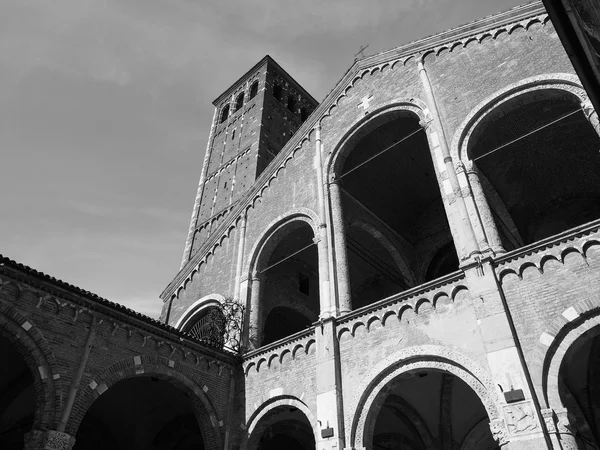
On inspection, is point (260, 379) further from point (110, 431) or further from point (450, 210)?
point (450, 210)

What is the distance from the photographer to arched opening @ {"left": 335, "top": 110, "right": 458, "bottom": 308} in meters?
14.9

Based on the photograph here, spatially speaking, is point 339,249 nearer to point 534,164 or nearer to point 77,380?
point 77,380

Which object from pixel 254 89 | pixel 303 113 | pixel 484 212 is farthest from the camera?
pixel 303 113

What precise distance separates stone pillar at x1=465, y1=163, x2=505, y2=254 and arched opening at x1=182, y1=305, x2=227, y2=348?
7.25 metres

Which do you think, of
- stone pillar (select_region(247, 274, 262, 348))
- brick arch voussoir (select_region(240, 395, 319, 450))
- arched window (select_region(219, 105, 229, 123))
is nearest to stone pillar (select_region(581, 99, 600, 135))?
brick arch voussoir (select_region(240, 395, 319, 450))

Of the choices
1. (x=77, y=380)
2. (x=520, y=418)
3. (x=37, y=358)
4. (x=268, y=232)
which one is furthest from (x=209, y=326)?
(x=520, y=418)

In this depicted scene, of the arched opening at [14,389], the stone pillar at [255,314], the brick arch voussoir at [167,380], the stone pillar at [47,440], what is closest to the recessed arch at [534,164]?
the stone pillar at [255,314]

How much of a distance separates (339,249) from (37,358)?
23.9 feet

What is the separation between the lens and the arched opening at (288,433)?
11.7 m

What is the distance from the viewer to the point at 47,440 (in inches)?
312

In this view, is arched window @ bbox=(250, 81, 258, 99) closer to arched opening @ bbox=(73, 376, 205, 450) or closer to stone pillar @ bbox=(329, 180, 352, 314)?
stone pillar @ bbox=(329, 180, 352, 314)

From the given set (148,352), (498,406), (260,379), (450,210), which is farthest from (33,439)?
(450,210)

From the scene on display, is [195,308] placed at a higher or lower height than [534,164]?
lower

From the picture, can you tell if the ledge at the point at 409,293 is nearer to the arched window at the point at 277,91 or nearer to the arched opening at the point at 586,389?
the arched opening at the point at 586,389
